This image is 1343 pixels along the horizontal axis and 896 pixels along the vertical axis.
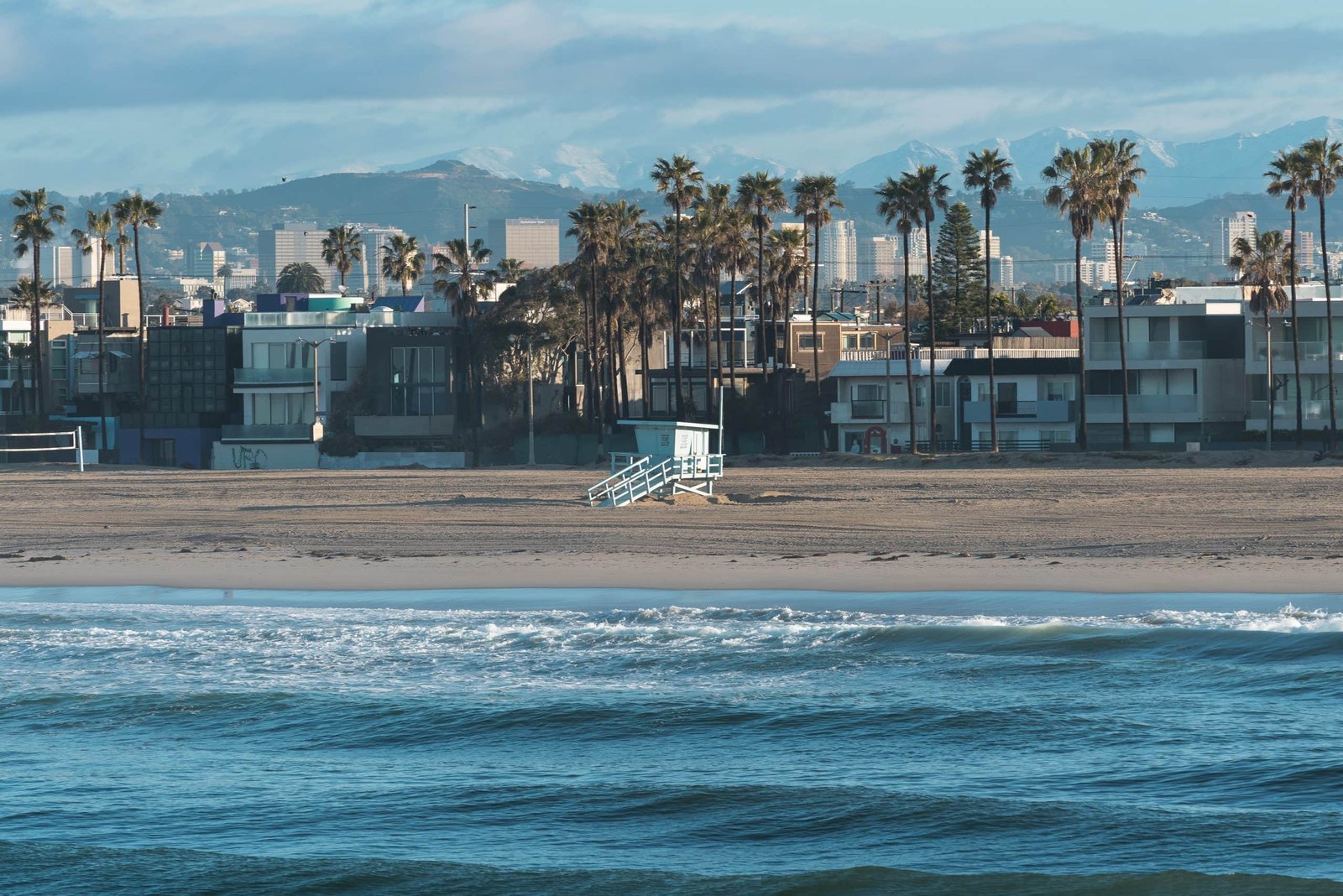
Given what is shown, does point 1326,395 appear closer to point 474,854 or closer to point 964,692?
point 964,692

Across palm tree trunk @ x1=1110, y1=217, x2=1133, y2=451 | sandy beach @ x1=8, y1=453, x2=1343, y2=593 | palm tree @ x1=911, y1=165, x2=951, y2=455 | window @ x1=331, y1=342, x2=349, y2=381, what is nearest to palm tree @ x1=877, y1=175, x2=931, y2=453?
palm tree @ x1=911, y1=165, x2=951, y2=455

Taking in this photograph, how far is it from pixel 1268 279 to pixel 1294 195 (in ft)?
10.5

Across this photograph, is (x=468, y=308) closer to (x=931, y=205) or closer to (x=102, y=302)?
(x=102, y=302)

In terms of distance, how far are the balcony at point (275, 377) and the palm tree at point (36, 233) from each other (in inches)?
438

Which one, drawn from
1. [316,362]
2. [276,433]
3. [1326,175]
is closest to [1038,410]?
[1326,175]

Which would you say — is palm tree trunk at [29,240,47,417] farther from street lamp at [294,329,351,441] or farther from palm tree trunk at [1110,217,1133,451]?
palm tree trunk at [1110,217,1133,451]

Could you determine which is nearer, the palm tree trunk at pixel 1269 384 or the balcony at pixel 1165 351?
the palm tree trunk at pixel 1269 384

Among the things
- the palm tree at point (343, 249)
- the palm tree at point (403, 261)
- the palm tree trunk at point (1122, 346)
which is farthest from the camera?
the palm tree at point (343, 249)

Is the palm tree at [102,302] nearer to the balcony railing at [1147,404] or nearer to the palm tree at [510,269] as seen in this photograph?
the palm tree at [510,269]

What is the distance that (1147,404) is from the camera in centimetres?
6375

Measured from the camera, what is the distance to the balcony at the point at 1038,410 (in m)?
66.0

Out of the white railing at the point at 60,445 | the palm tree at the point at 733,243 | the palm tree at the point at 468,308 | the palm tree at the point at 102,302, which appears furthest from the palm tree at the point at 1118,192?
the palm tree at the point at 102,302

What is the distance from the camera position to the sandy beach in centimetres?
2805

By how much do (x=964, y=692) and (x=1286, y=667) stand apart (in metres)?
4.02
